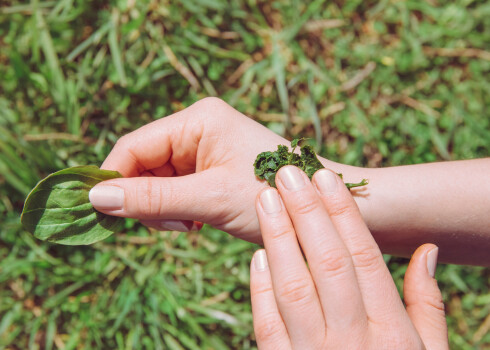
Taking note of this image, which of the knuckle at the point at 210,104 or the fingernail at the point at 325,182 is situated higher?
the knuckle at the point at 210,104

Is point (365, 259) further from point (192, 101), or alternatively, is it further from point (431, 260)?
point (192, 101)

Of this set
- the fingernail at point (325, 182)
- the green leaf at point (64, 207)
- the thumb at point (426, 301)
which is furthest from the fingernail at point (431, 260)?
the green leaf at point (64, 207)

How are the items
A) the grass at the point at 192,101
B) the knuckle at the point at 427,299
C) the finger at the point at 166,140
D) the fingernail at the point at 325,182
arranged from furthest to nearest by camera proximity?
the grass at the point at 192,101
the finger at the point at 166,140
the knuckle at the point at 427,299
the fingernail at the point at 325,182

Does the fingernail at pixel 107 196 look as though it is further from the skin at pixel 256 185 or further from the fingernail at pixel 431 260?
the fingernail at pixel 431 260

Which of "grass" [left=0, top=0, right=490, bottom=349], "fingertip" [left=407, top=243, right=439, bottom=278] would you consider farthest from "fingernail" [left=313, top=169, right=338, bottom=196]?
"grass" [left=0, top=0, right=490, bottom=349]

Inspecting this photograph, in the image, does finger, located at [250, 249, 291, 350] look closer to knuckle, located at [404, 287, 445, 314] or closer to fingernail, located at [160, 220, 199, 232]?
fingernail, located at [160, 220, 199, 232]

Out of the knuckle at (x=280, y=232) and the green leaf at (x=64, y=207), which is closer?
the knuckle at (x=280, y=232)

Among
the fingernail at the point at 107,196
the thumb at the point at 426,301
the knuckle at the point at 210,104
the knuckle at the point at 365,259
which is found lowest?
the thumb at the point at 426,301

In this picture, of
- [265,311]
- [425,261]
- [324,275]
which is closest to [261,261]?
[265,311]
